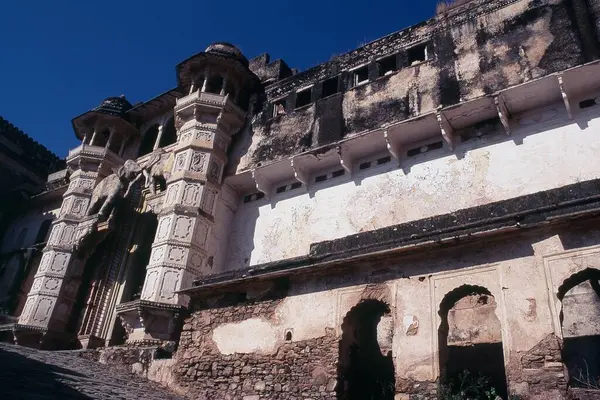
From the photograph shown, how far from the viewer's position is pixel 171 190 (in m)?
14.6

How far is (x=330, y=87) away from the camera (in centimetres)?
1531

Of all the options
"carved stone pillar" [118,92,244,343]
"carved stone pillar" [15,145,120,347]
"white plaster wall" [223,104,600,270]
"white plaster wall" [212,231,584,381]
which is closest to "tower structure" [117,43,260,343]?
"carved stone pillar" [118,92,244,343]

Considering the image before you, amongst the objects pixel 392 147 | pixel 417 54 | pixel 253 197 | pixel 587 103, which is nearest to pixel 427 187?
pixel 392 147

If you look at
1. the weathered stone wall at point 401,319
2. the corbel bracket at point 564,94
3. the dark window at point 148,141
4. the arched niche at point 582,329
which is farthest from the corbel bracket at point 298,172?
the arched niche at point 582,329

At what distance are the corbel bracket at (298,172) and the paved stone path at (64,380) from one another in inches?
254

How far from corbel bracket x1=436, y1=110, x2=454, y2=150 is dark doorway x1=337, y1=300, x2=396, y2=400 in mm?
4718

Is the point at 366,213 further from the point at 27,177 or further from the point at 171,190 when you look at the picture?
the point at 27,177

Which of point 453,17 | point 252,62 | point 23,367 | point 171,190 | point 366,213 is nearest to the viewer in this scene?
point 23,367

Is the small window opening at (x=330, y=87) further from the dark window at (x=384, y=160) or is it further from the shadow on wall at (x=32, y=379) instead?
the shadow on wall at (x=32, y=379)

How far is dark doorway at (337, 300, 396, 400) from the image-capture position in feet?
28.0

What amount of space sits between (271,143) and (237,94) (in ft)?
8.44

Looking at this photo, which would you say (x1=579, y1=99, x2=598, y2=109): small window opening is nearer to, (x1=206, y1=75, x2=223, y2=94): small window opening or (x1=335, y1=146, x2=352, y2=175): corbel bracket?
(x1=335, y1=146, x2=352, y2=175): corbel bracket

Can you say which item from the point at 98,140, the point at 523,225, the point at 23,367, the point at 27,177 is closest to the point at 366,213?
the point at 523,225

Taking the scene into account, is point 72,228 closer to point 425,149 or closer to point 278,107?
point 278,107
